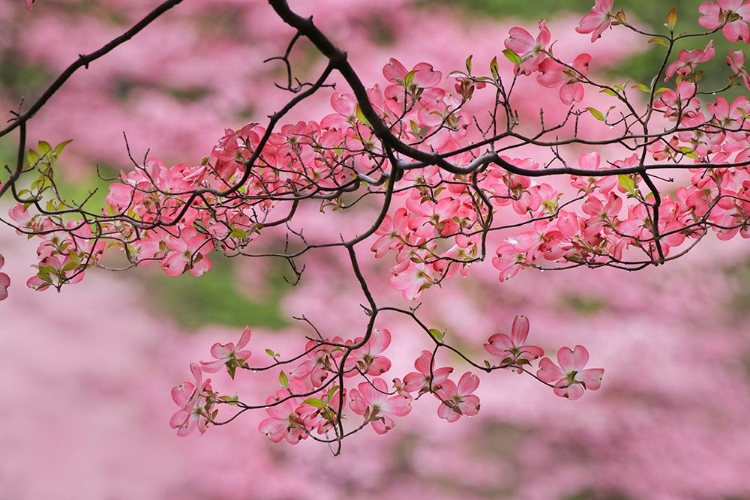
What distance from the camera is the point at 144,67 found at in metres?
3.22

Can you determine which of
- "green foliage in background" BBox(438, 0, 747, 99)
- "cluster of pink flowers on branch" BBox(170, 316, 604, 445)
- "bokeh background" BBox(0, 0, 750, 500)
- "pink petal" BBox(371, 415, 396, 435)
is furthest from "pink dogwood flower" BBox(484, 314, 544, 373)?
"green foliage in background" BBox(438, 0, 747, 99)

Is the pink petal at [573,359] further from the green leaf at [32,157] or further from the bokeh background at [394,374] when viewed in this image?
the bokeh background at [394,374]

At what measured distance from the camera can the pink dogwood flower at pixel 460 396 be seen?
720mm

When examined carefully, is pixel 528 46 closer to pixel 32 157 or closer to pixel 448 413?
pixel 448 413

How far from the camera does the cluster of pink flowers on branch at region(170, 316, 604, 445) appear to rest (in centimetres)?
71

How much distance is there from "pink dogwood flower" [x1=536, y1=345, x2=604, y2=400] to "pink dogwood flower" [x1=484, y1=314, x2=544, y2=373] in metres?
0.01

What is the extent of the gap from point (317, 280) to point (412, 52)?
0.87 meters

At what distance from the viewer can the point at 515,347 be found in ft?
2.31

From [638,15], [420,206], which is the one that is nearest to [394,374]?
[420,206]

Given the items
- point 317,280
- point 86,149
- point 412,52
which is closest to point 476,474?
point 317,280

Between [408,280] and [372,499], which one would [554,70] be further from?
[372,499]

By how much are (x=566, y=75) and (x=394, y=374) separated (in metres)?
1.73

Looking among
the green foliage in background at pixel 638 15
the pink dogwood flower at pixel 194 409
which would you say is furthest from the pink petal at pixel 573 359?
the green foliage in background at pixel 638 15

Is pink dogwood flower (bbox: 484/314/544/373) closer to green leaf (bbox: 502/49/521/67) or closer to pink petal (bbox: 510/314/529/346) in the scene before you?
pink petal (bbox: 510/314/529/346)
